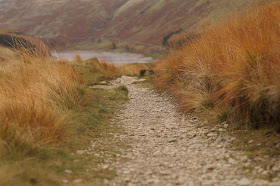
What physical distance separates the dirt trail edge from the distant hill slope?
67141mm

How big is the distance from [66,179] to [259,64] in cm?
291

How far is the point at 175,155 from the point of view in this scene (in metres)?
3.58

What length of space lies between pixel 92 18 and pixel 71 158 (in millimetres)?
113426

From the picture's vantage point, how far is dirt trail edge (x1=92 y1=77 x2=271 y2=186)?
2801mm

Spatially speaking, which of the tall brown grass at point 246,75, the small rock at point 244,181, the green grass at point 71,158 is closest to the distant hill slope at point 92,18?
the tall brown grass at point 246,75

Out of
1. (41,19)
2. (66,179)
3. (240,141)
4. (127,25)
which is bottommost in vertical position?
(240,141)

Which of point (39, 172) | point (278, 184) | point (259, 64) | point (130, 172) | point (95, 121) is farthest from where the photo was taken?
point (95, 121)

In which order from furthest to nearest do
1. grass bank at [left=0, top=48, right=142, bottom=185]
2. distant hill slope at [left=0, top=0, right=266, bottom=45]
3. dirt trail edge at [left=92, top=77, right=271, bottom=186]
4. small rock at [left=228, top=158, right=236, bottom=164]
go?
distant hill slope at [left=0, top=0, right=266, bottom=45], small rock at [left=228, top=158, right=236, bottom=164], dirt trail edge at [left=92, top=77, right=271, bottom=186], grass bank at [left=0, top=48, right=142, bottom=185]

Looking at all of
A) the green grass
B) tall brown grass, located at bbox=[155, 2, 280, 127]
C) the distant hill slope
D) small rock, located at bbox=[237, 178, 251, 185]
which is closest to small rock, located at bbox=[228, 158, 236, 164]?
small rock, located at bbox=[237, 178, 251, 185]

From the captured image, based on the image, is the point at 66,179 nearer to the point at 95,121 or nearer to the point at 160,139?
the point at 160,139

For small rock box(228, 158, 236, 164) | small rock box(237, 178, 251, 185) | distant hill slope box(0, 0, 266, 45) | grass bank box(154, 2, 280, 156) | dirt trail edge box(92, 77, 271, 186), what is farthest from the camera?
distant hill slope box(0, 0, 266, 45)

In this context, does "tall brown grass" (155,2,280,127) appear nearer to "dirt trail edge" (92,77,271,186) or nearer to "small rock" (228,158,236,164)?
"dirt trail edge" (92,77,271,186)

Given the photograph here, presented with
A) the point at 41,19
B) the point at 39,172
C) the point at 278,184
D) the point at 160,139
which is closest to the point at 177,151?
the point at 160,139

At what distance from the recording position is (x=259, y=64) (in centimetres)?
363
